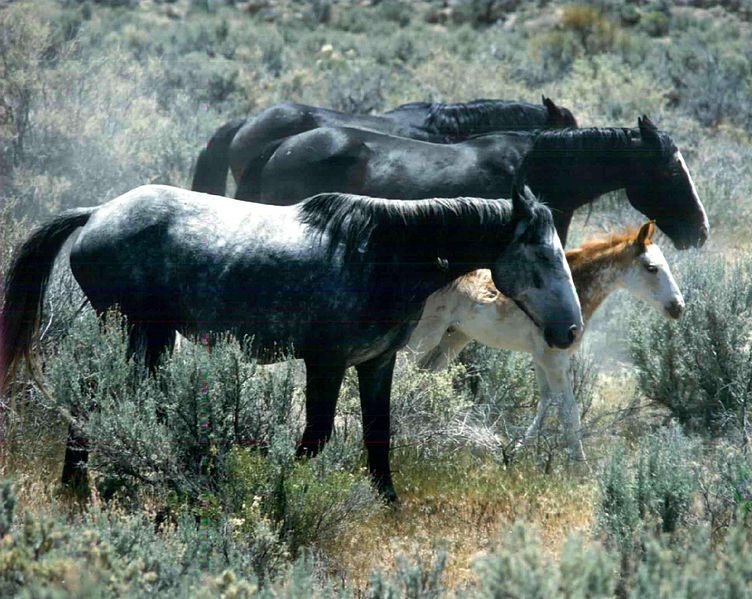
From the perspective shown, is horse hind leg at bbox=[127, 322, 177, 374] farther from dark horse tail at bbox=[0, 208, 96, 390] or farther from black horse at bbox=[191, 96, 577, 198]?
black horse at bbox=[191, 96, 577, 198]

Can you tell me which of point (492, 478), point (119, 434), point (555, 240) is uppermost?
point (555, 240)

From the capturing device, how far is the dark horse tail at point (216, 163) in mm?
10930

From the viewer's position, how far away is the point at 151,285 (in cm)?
527

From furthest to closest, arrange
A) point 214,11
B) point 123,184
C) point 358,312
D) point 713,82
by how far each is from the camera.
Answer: point 214,11 → point 713,82 → point 123,184 → point 358,312

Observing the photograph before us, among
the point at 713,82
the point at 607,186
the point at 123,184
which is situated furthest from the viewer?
the point at 713,82

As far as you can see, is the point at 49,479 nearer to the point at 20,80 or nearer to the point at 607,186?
the point at 607,186

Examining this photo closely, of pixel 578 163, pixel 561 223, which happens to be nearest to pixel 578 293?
pixel 561 223

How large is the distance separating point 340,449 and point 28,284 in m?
2.13

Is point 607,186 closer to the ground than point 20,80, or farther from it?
farther from it

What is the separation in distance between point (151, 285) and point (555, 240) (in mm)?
2296

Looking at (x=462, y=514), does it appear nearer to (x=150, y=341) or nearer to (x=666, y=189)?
(x=150, y=341)

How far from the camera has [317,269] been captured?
17.0 ft

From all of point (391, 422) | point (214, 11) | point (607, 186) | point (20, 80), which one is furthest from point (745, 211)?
point (214, 11)

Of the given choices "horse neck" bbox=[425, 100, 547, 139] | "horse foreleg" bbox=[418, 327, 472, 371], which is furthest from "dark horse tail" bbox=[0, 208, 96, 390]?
"horse neck" bbox=[425, 100, 547, 139]
